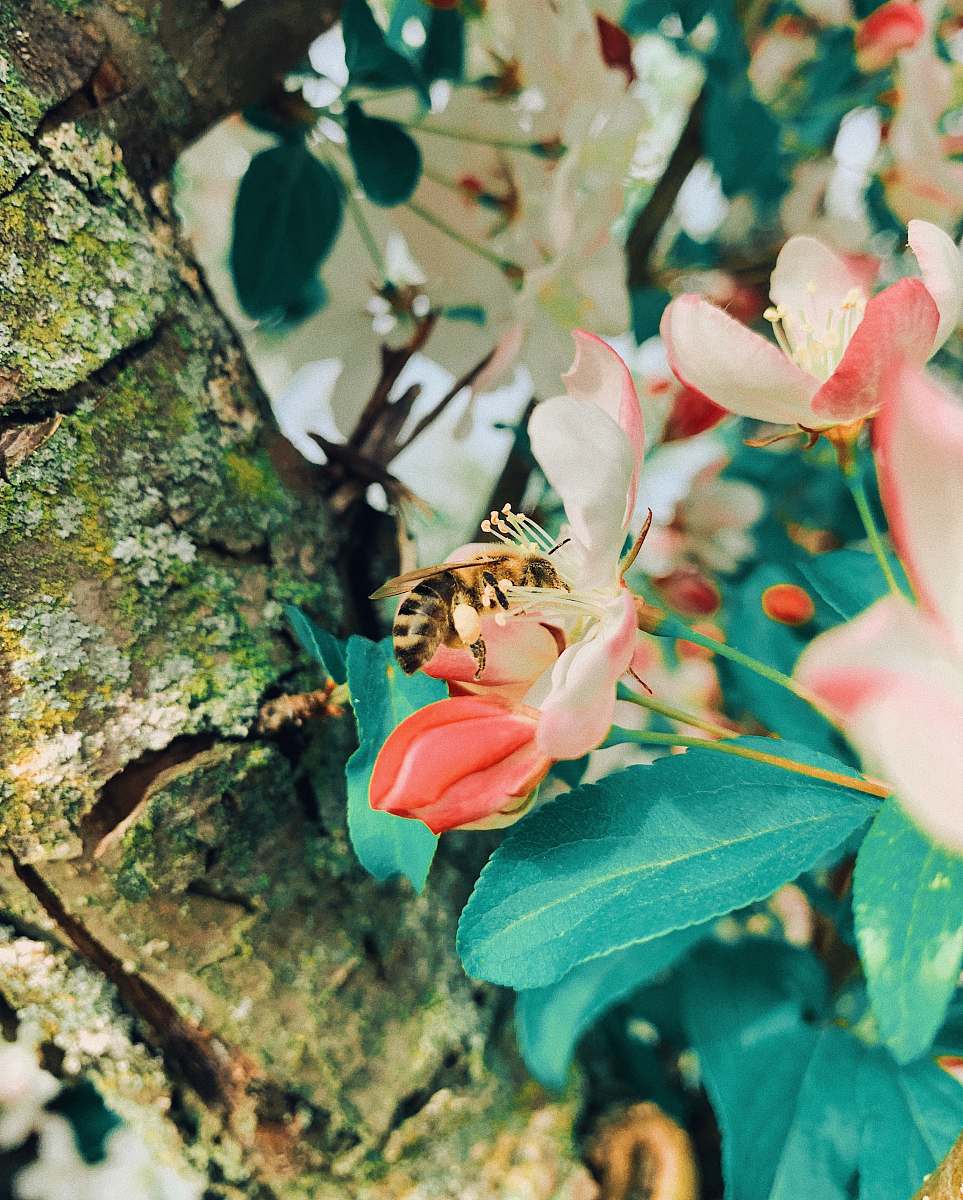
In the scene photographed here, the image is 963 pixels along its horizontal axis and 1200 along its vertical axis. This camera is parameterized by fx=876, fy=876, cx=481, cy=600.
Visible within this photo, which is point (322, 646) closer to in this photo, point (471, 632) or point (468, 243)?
point (471, 632)

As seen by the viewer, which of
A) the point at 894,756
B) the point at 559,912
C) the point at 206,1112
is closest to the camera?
the point at 894,756

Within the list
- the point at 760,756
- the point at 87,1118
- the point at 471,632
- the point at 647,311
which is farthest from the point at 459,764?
the point at 87,1118

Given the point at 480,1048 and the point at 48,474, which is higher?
the point at 48,474

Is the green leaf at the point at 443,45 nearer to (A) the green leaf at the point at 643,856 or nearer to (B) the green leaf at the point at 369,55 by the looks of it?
(B) the green leaf at the point at 369,55

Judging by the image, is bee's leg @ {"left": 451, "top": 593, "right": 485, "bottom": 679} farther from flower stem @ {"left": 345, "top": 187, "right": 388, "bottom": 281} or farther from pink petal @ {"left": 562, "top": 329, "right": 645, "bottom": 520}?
flower stem @ {"left": 345, "top": 187, "right": 388, "bottom": 281}

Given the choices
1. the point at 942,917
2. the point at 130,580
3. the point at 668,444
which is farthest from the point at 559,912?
the point at 668,444

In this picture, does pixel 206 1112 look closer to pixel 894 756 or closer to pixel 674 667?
pixel 894 756

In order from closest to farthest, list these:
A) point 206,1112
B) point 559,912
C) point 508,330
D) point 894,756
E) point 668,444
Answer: point 894,756 → point 559,912 → point 206,1112 → point 508,330 → point 668,444
